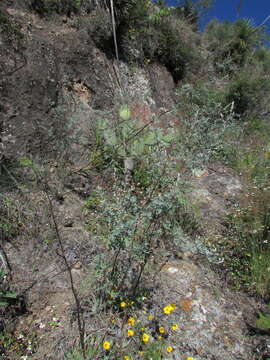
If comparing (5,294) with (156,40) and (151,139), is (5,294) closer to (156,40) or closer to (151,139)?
(151,139)

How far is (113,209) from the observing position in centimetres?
169

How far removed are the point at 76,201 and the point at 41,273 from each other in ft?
2.43

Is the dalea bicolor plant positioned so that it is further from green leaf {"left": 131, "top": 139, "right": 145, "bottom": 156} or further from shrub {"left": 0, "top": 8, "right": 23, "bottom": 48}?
shrub {"left": 0, "top": 8, "right": 23, "bottom": 48}

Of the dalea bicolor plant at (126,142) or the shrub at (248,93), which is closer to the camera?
the dalea bicolor plant at (126,142)

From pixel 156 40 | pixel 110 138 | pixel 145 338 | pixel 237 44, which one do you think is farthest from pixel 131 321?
pixel 237 44

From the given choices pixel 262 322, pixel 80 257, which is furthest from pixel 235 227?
pixel 80 257

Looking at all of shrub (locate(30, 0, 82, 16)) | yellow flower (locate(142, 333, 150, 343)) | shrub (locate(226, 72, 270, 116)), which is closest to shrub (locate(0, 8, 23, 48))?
shrub (locate(30, 0, 82, 16))

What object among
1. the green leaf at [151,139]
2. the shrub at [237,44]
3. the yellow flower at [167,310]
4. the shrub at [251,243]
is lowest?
the yellow flower at [167,310]

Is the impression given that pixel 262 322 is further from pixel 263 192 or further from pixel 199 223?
pixel 263 192

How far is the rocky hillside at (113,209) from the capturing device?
1.40m

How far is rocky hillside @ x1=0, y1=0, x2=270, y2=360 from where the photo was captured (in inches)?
55.1

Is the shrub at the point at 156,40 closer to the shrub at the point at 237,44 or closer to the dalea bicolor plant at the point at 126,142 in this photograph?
the shrub at the point at 237,44

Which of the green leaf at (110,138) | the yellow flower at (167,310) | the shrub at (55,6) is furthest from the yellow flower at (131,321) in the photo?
the shrub at (55,6)

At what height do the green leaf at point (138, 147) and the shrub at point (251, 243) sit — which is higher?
the green leaf at point (138, 147)
